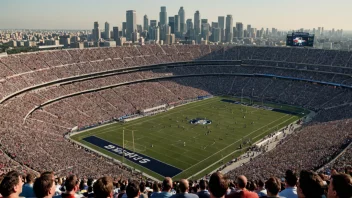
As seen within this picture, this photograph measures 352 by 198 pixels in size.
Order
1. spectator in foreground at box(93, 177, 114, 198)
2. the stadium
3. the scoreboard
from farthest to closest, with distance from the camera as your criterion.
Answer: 1. the scoreboard
2. the stadium
3. spectator in foreground at box(93, 177, 114, 198)

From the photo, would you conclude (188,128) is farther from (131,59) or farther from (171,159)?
(131,59)

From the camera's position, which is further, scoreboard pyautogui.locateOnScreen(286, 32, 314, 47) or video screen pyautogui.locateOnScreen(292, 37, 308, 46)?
video screen pyautogui.locateOnScreen(292, 37, 308, 46)

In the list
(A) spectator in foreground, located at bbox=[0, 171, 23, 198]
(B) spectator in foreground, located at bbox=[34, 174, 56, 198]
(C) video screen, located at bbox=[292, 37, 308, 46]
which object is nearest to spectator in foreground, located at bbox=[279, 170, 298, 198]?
(B) spectator in foreground, located at bbox=[34, 174, 56, 198]

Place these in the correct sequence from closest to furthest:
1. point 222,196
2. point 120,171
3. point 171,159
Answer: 1. point 222,196
2. point 120,171
3. point 171,159

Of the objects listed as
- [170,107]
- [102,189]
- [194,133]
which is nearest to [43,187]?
[102,189]

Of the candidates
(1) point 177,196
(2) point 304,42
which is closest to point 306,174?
(1) point 177,196

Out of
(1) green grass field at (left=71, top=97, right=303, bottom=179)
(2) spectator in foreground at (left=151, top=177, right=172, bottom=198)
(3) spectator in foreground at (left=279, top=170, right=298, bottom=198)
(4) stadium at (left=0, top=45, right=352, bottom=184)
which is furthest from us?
(1) green grass field at (left=71, top=97, right=303, bottom=179)

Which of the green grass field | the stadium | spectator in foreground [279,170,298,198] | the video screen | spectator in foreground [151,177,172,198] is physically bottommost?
the green grass field

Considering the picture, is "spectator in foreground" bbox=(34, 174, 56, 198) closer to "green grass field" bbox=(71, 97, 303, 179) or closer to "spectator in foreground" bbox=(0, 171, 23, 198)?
"spectator in foreground" bbox=(0, 171, 23, 198)
